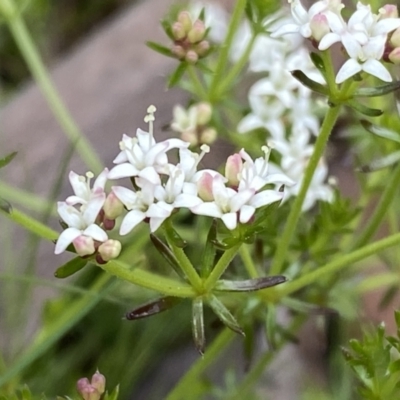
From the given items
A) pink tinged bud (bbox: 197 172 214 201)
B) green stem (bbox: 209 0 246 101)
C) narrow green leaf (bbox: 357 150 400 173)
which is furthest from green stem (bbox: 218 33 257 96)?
pink tinged bud (bbox: 197 172 214 201)

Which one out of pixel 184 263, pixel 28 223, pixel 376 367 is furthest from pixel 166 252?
pixel 376 367

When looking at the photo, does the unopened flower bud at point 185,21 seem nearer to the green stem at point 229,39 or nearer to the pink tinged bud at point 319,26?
the green stem at point 229,39

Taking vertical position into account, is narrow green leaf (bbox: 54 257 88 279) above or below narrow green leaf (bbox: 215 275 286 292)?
above

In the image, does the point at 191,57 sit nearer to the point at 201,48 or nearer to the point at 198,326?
the point at 201,48

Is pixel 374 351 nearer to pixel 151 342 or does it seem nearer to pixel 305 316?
pixel 305 316

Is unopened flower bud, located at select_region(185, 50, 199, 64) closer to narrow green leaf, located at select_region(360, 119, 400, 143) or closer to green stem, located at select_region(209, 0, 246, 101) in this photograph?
green stem, located at select_region(209, 0, 246, 101)

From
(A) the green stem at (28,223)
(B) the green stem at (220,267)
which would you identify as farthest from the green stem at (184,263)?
(A) the green stem at (28,223)
